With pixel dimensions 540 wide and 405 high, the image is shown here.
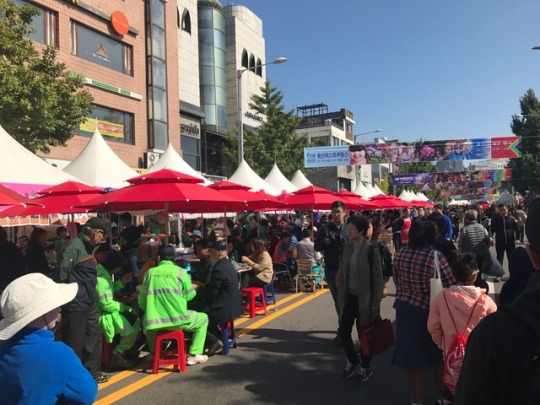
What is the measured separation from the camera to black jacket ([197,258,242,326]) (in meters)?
5.78

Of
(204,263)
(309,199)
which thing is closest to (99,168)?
(309,199)

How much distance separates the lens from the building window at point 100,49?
69.8 feet

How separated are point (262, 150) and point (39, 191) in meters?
19.3

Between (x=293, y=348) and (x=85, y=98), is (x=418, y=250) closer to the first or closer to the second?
(x=293, y=348)

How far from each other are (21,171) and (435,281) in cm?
709

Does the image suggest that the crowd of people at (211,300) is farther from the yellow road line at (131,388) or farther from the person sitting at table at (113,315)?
the yellow road line at (131,388)

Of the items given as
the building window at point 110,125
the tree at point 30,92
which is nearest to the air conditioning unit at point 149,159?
the building window at point 110,125

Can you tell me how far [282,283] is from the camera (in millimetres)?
11023

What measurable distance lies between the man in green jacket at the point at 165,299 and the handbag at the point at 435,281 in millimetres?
2854

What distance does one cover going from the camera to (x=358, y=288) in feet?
15.6

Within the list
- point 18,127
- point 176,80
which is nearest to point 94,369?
point 18,127

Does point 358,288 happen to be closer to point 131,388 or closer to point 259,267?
point 131,388

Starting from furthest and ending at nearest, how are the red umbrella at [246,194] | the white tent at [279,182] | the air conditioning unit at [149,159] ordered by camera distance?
the air conditioning unit at [149,159], the white tent at [279,182], the red umbrella at [246,194]

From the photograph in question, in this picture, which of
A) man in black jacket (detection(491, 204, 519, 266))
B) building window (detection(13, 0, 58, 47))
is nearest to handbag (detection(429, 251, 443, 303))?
man in black jacket (detection(491, 204, 519, 266))
